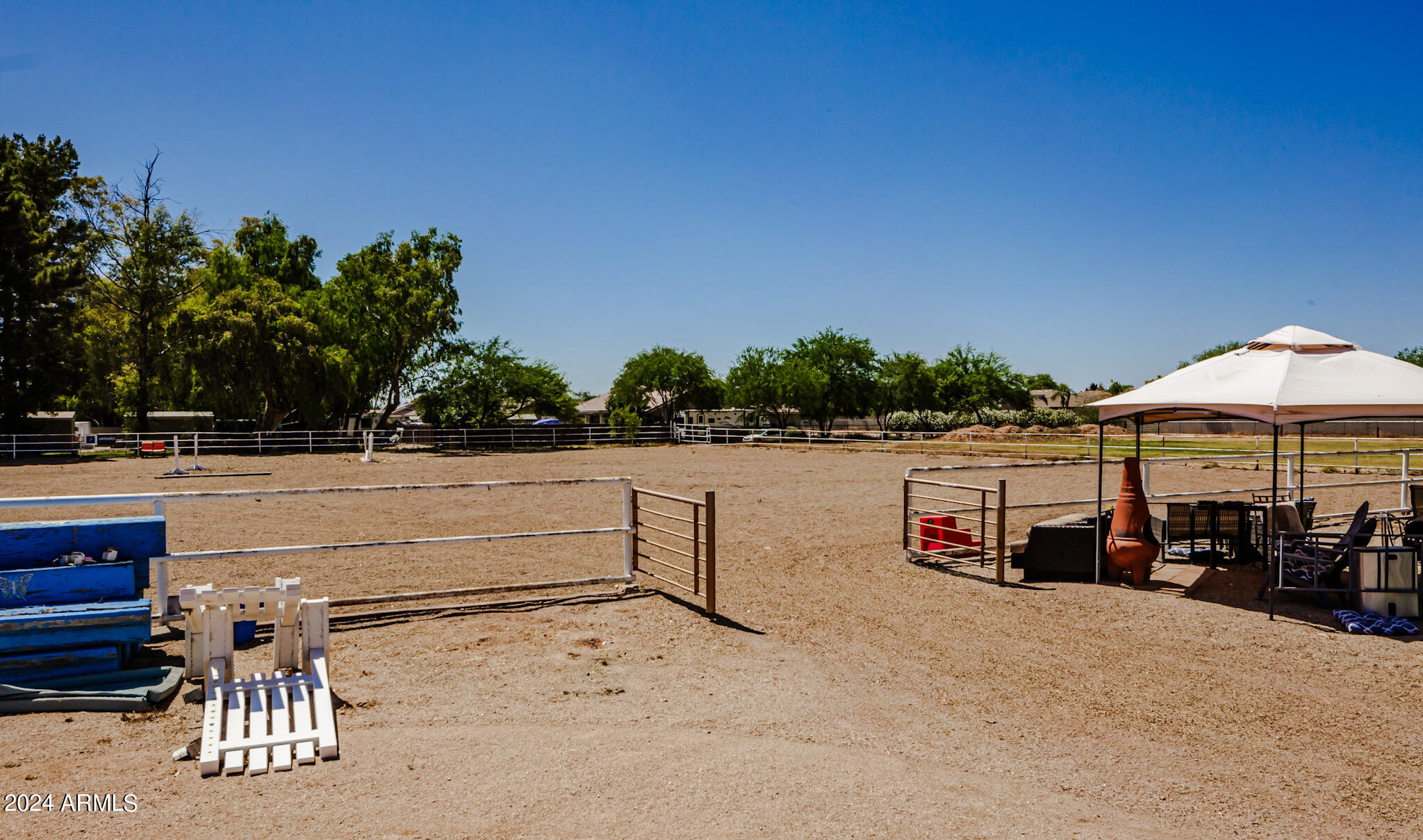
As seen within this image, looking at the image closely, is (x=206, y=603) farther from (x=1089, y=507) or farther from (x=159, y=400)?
(x=159, y=400)

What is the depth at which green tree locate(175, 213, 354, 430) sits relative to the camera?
130 ft

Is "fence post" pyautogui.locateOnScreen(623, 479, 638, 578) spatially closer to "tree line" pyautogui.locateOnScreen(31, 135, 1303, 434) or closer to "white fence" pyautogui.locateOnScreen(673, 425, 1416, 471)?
"white fence" pyautogui.locateOnScreen(673, 425, 1416, 471)

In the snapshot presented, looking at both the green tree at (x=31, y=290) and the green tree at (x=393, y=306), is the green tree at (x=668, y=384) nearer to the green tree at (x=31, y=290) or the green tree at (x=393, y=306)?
the green tree at (x=393, y=306)

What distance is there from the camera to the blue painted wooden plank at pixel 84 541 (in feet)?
17.8

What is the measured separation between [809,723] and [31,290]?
46.2 m

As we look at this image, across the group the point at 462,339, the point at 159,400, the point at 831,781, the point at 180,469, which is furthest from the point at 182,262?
the point at 831,781

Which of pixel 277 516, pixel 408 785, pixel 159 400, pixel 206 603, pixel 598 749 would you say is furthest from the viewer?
pixel 159 400

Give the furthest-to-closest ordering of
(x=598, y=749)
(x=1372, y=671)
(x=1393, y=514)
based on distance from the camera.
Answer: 1. (x=1393, y=514)
2. (x=1372, y=671)
3. (x=598, y=749)

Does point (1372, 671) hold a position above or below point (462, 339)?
below

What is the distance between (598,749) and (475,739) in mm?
701

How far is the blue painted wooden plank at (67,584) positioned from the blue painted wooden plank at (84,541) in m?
0.14

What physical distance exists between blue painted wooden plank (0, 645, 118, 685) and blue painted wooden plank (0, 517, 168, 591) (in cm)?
68

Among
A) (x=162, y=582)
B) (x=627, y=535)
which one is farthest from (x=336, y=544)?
(x=627, y=535)

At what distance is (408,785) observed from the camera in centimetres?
385
